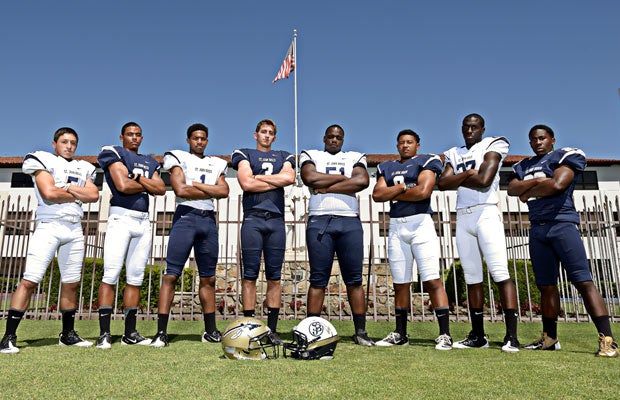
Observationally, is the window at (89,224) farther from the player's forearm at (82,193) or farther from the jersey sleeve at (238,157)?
the jersey sleeve at (238,157)

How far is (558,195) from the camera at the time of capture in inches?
205

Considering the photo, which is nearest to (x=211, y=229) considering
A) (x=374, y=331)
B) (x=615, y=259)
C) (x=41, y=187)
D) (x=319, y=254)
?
(x=319, y=254)

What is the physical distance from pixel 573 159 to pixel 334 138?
Result: 2.85 m

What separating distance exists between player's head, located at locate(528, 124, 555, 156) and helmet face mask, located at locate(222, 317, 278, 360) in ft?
12.9

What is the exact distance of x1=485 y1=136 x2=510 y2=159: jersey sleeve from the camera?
5.38 metres

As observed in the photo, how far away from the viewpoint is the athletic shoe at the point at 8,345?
4.91 meters

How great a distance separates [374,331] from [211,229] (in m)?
3.39

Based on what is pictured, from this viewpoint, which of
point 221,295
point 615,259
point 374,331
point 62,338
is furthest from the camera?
point 221,295

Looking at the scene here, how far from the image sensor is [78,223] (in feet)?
18.2

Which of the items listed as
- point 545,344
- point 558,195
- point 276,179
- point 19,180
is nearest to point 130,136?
point 276,179

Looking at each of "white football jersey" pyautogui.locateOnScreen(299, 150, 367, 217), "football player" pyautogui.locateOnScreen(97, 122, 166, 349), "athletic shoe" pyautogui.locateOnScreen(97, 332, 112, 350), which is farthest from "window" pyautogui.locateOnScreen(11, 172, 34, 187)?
"white football jersey" pyautogui.locateOnScreen(299, 150, 367, 217)

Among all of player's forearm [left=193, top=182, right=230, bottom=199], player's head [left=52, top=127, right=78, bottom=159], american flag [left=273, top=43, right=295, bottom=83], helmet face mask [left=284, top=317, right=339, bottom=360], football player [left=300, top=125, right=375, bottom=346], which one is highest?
american flag [left=273, top=43, right=295, bottom=83]

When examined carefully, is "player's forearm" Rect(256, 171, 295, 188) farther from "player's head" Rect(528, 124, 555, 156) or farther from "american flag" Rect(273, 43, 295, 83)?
"american flag" Rect(273, 43, 295, 83)

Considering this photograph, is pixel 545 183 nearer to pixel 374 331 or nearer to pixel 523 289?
pixel 374 331
